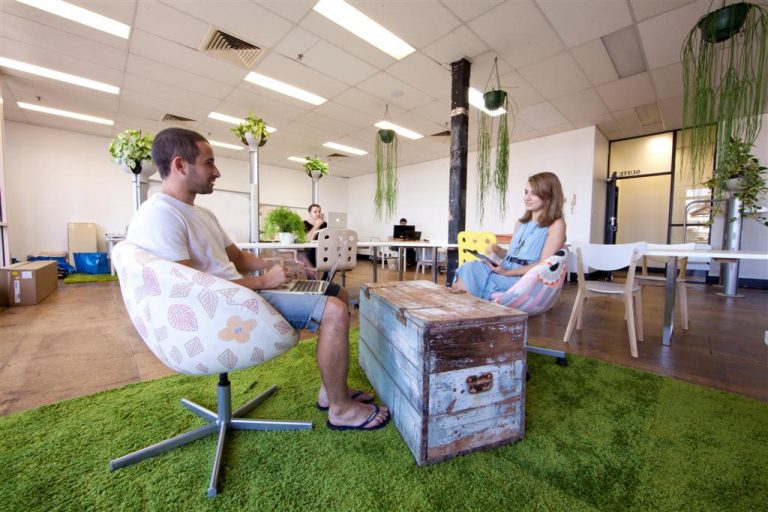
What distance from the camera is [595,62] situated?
3977 mm

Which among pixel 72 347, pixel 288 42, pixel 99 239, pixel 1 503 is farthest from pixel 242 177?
pixel 1 503

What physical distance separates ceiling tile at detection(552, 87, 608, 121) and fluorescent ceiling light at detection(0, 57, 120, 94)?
6.93 meters

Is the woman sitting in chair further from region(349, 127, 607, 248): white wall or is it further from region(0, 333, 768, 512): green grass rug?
region(349, 127, 607, 248): white wall

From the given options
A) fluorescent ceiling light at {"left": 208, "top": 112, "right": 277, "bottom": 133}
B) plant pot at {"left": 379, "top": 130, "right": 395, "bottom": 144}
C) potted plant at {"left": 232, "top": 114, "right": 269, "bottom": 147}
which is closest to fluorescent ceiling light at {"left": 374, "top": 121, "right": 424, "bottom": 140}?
plant pot at {"left": 379, "top": 130, "right": 395, "bottom": 144}

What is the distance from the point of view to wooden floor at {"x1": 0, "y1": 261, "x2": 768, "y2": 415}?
1.75 metres

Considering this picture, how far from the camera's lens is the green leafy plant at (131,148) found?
8.57 ft

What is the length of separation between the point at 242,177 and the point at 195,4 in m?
6.90

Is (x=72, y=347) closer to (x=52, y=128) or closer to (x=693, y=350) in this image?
(x=693, y=350)

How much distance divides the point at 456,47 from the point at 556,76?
1.63 m

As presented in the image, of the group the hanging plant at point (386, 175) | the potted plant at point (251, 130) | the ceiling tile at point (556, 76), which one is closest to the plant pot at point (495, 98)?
the ceiling tile at point (556, 76)

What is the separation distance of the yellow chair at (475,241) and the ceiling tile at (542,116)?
153 inches

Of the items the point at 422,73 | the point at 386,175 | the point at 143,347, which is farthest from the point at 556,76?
the point at 143,347

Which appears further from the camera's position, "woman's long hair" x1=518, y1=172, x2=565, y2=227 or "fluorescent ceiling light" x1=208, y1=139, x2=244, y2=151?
"fluorescent ceiling light" x1=208, y1=139, x2=244, y2=151

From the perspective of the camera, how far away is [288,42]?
12.0 ft
